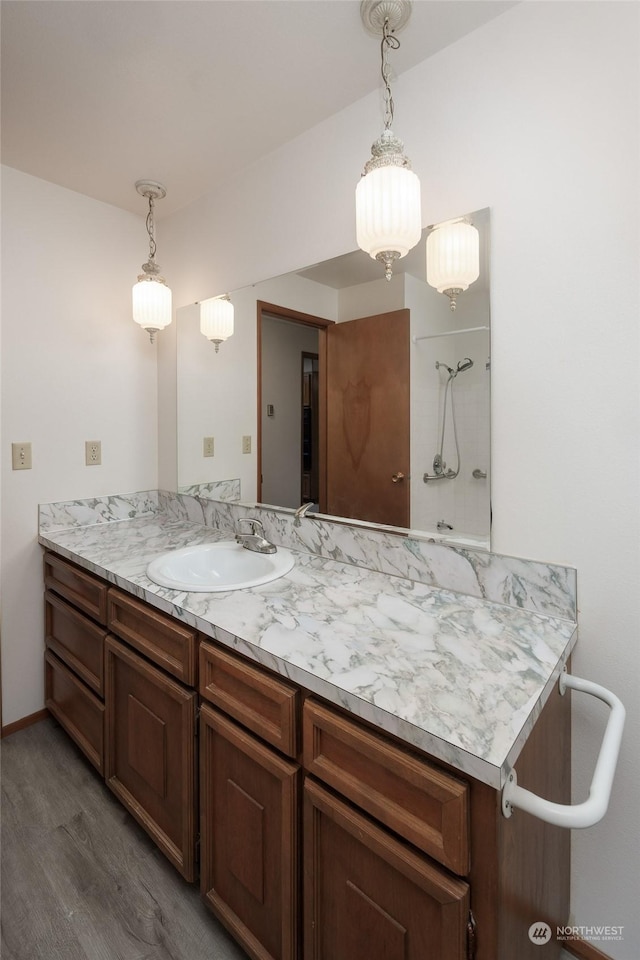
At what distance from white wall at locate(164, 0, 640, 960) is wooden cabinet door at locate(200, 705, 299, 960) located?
2.41 feet

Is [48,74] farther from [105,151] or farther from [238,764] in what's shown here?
[238,764]

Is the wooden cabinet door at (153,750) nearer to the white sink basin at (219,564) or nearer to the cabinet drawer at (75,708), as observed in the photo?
the cabinet drawer at (75,708)

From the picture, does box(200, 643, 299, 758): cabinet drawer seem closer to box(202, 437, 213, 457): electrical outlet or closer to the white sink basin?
the white sink basin

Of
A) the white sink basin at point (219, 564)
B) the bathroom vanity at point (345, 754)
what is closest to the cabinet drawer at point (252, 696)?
the bathroom vanity at point (345, 754)

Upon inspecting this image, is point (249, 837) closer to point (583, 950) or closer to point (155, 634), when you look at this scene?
point (155, 634)

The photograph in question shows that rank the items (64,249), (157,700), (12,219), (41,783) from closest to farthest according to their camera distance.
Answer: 1. (157,700)
2. (41,783)
3. (12,219)
4. (64,249)

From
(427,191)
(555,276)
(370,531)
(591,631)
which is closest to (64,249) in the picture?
(427,191)

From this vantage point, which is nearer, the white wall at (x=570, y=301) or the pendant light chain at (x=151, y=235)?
the white wall at (x=570, y=301)

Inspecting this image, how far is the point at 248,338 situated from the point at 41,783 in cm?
191

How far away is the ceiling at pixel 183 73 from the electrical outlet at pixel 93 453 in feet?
3.82

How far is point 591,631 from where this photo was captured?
1097 mm

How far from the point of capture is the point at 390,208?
3.70 feet

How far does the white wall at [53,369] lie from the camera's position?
1940 mm

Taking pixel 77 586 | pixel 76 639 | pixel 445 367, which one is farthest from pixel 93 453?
pixel 445 367
